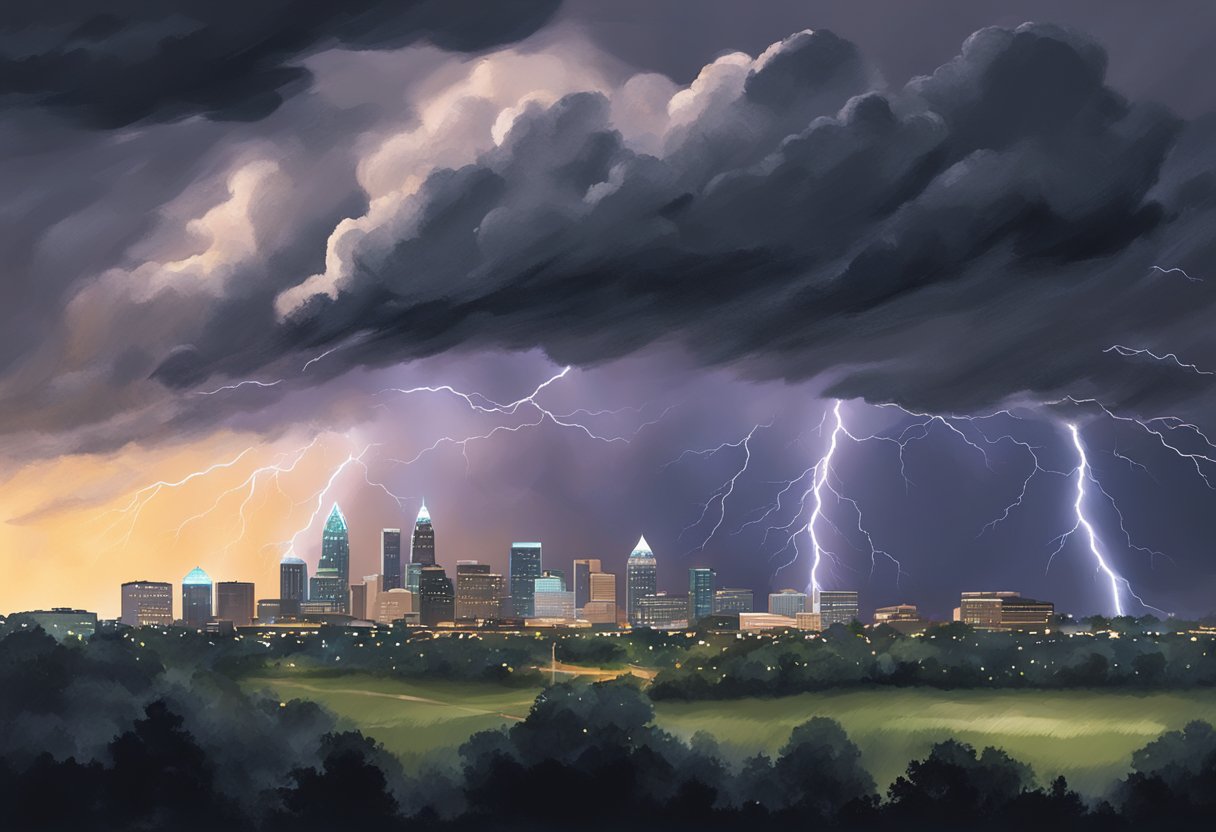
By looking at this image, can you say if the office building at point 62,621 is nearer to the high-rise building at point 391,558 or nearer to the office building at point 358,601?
the high-rise building at point 391,558

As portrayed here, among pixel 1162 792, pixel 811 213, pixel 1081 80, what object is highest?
pixel 1081 80

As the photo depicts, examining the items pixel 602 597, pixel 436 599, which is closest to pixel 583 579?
pixel 602 597

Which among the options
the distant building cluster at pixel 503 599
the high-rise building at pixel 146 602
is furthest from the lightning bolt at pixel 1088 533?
the high-rise building at pixel 146 602

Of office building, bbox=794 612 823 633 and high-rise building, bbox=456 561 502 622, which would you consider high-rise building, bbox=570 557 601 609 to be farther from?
office building, bbox=794 612 823 633

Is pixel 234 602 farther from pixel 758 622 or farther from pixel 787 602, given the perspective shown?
pixel 787 602

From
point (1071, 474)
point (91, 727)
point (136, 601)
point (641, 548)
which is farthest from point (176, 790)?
point (1071, 474)

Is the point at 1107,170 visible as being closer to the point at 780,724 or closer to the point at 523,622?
the point at 780,724
